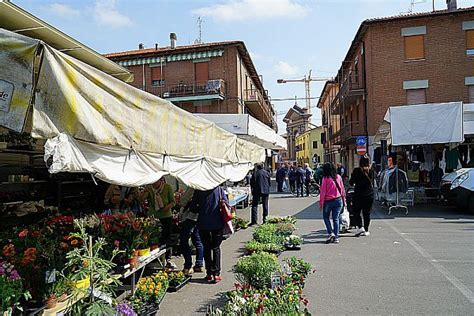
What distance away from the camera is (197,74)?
32562 millimetres

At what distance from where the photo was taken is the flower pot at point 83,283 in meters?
3.85

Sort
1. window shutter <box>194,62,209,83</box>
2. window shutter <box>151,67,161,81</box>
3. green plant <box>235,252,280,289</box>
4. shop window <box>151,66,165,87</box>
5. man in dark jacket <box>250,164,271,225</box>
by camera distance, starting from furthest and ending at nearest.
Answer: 1. window shutter <box>151,67,161,81</box>
2. shop window <box>151,66,165,87</box>
3. window shutter <box>194,62,209,83</box>
4. man in dark jacket <box>250,164,271,225</box>
5. green plant <box>235,252,280,289</box>

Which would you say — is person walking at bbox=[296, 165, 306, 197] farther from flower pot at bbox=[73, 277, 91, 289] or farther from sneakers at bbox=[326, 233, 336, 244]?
flower pot at bbox=[73, 277, 91, 289]

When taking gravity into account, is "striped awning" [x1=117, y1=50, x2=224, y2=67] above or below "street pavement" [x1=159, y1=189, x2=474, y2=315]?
above

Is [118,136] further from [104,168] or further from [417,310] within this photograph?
[417,310]

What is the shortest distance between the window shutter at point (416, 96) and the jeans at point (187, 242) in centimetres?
2293

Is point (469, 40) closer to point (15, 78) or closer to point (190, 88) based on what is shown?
point (190, 88)

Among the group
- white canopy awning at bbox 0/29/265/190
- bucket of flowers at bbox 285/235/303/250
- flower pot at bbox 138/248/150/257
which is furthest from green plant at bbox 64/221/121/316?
bucket of flowers at bbox 285/235/303/250

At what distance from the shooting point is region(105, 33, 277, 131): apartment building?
31484 mm

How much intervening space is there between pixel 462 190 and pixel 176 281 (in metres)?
11.1

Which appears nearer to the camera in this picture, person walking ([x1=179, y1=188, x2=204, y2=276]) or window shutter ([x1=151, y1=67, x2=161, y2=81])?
person walking ([x1=179, y1=188, x2=204, y2=276])

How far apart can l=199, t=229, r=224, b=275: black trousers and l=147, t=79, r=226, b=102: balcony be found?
2462 cm

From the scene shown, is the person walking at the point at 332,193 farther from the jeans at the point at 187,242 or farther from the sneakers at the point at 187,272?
the sneakers at the point at 187,272

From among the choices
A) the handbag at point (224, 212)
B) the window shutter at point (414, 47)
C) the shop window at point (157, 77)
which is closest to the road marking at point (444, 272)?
the handbag at point (224, 212)
